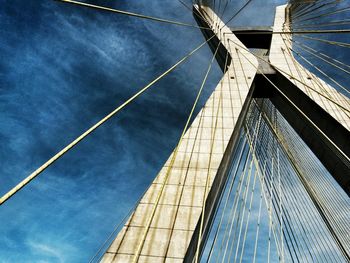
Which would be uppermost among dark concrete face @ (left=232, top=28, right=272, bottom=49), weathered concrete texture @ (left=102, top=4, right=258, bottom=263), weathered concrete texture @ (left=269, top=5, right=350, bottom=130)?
dark concrete face @ (left=232, top=28, right=272, bottom=49)

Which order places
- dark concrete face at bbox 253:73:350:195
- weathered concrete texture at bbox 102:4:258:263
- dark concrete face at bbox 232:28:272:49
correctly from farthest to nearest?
dark concrete face at bbox 232:28:272:49, dark concrete face at bbox 253:73:350:195, weathered concrete texture at bbox 102:4:258:263

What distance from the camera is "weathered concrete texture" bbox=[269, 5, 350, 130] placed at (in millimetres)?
6543

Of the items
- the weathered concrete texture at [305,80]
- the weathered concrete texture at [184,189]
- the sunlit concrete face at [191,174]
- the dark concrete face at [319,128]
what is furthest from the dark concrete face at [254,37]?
the weathered concrete texture at [184,189]

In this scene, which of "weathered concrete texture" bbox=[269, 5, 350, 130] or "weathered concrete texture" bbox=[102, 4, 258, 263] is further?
"weathered concrete texture" bbox=[269, 5, 350, 130]

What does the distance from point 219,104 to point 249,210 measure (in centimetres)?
291

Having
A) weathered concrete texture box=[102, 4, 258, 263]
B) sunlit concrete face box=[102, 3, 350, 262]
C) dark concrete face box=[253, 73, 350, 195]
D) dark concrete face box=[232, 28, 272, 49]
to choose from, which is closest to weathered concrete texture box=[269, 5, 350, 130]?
sunlit concrete face box=[102, 3, 350, 262]

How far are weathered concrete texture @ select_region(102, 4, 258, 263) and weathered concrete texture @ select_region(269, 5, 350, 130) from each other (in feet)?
5.90

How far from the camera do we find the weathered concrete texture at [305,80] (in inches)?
258

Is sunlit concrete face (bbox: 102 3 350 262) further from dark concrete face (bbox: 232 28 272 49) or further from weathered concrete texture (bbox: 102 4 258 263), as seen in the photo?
dark concrete face (bbox: 232 28 272 49)

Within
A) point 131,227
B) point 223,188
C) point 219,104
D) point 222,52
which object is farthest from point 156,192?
point 222,52

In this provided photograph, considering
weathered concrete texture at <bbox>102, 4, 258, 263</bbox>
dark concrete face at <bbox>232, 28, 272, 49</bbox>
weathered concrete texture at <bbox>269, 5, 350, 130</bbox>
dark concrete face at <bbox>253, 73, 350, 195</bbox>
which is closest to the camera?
weathered concrete texture at <bbox>102, 4, 258, 263</bbox>

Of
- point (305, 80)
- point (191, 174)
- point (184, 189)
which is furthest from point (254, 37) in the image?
point (184, 189)

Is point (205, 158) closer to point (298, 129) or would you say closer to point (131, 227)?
point (131, 227)

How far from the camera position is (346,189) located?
261 inches
